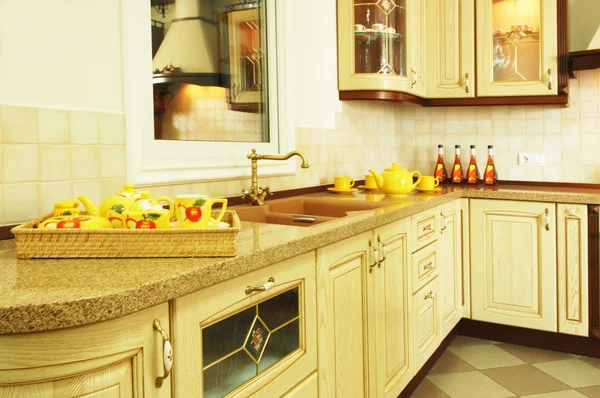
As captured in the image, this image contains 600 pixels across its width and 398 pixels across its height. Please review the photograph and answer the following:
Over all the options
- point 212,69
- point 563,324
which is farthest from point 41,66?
point 563,324

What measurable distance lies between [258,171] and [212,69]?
0.45 meters

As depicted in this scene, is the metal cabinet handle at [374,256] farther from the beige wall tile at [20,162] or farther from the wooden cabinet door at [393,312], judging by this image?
the beige wall tile at [20,162]

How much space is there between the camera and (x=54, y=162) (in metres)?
1.43

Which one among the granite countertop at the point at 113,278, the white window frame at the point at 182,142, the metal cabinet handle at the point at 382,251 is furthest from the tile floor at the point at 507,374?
the granite countertop at the point at 113,278

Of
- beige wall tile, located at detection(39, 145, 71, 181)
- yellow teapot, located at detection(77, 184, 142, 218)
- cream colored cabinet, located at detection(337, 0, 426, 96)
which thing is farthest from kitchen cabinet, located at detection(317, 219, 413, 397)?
cream colored cabinet, located at detection(337, 0, 426, 96)

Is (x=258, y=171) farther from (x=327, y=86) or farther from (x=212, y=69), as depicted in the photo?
(x=327, y=86)

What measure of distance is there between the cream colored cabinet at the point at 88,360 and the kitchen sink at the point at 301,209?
3.30ft

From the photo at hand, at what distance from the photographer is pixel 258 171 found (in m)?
2.22

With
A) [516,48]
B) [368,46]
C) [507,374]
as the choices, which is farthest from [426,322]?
[516,48]

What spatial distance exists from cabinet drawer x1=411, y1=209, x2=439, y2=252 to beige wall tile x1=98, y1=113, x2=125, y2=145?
1168 millimetres

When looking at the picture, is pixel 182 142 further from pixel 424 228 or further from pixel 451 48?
pixel 451 48

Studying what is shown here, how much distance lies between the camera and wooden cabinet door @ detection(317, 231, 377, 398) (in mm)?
1466

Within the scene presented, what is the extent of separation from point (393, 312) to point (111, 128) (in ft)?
3.83

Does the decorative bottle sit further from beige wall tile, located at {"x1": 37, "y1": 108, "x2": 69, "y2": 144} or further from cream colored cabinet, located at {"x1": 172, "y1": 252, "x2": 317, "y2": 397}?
beige wall tile, located at {"x1": 37, "y1": 108, "x2": 69, "y2": 144}
